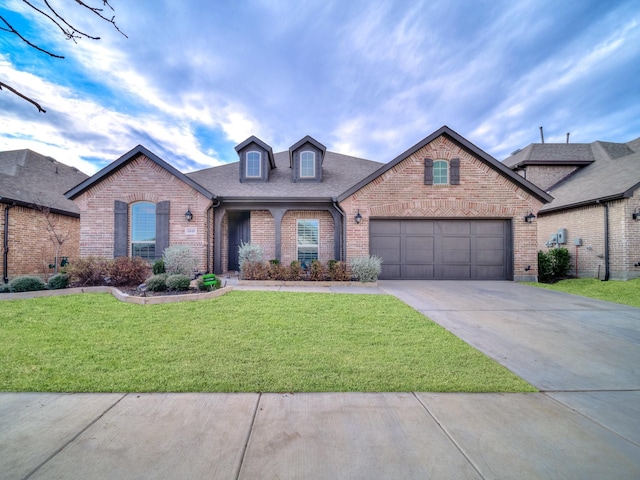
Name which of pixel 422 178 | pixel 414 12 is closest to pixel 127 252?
pixel 422 178

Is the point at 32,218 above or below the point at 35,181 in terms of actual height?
below

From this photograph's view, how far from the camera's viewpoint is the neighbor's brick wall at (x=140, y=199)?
10500 mm

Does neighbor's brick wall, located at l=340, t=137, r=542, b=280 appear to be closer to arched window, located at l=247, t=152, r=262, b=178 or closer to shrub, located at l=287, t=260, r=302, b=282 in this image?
shrub, located at l=287, t=260, r=302, b=282

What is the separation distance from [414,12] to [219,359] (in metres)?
11.2

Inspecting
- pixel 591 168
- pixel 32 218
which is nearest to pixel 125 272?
pixel 32 218

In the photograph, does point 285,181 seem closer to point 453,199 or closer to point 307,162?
point 307,162

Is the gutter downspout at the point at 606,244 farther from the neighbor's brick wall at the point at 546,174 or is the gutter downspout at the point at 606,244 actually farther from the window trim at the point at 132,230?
the window trim at the point at 132,230

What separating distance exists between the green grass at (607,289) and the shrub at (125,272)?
13.6 m

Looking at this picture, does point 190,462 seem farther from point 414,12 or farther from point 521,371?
point 414,12

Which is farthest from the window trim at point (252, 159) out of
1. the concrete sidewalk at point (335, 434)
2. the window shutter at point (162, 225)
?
the concrete sidewalk at point (335, 434)

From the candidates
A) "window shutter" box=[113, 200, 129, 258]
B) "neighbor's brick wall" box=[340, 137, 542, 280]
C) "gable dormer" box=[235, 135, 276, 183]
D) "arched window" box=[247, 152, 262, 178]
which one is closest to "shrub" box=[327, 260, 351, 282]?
"neighbor's brick wall" box=[340, 137, 542, 280]

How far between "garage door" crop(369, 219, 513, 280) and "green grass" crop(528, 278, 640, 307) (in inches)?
67.1

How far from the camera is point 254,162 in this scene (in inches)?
505

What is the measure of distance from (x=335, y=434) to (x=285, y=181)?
11642 millimetres
